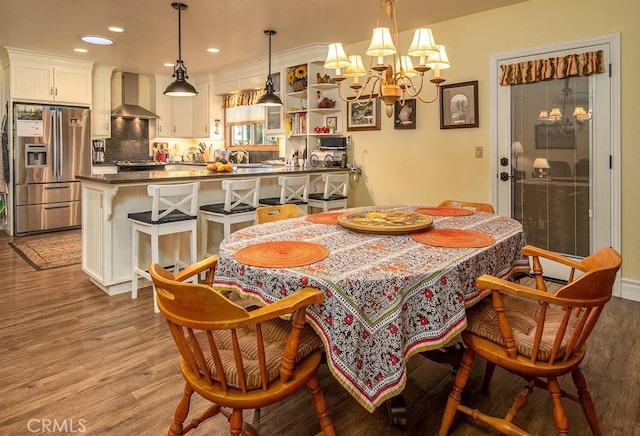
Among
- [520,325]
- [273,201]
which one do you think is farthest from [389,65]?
[273,201]

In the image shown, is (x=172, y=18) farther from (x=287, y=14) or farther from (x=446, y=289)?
(x=446, y=289)

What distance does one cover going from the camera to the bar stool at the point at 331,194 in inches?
175

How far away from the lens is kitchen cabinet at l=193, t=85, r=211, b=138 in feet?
23.8

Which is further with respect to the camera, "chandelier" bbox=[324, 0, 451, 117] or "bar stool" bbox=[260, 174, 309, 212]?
"bar stool" bbox=[260, 174, 309, 212]

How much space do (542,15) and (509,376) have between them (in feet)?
10.0

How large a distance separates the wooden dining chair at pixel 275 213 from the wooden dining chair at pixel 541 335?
1283mm

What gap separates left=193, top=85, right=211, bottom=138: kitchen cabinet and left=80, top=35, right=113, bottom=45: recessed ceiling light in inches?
84.7

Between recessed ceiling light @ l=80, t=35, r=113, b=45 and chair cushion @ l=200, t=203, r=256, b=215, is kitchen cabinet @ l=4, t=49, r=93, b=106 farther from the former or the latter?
chair cushion @ l=200, t=203, r=256, b=215

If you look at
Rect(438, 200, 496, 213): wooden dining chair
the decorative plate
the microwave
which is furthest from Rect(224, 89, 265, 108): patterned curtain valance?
the decorative plate

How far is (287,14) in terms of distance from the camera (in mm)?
4055

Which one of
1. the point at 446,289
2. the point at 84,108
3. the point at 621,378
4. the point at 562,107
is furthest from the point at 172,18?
the point at 621,378

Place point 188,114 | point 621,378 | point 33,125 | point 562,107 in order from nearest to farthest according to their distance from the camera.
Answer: point 621,378, point 562,107, point 33,125, point 188,114

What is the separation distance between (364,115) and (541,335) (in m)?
3.97

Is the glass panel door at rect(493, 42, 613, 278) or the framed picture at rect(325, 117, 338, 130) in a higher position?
the framed picture at rect(325, 117, 338, 130)
